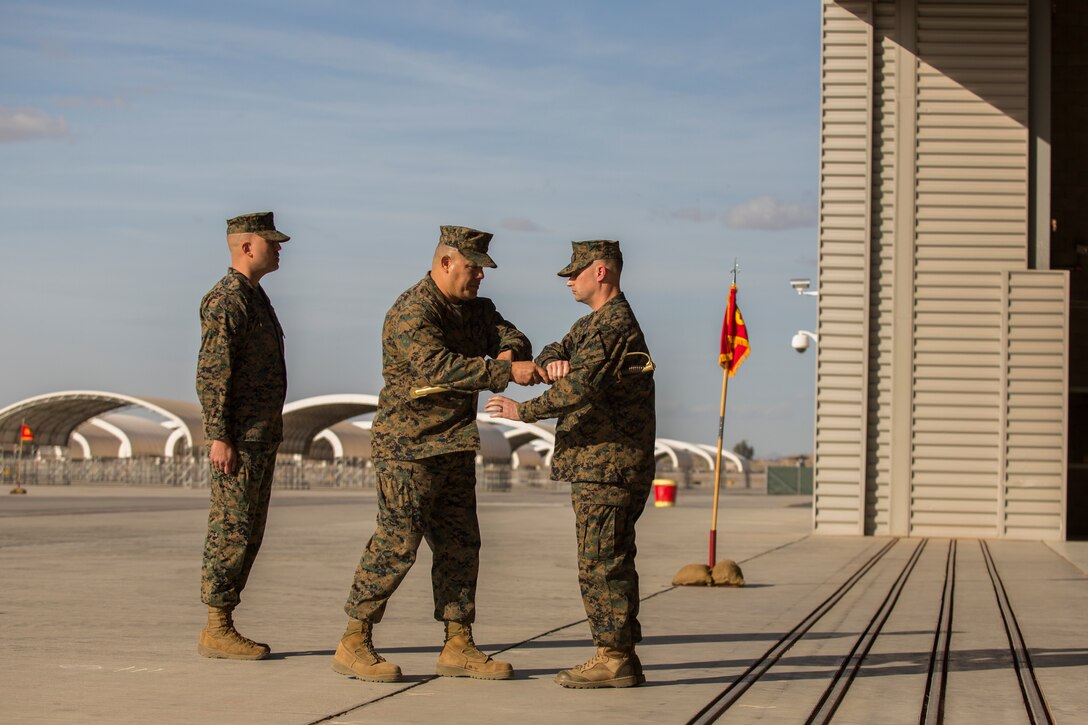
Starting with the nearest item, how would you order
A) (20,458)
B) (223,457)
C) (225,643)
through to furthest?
(223,457), (225,643), (20,458)

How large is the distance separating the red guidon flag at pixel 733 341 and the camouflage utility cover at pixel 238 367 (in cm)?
684

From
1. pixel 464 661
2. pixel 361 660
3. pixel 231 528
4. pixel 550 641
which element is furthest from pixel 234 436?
pixel 550 641

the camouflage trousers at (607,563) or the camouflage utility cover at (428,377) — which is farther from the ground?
the camouflage utility cover at (428,377)

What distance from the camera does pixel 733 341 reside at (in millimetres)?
13648

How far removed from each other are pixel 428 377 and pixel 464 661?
53.0 inches

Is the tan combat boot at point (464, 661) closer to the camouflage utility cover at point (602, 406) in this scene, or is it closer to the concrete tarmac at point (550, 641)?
the concrete tarmac at point (550, 641)

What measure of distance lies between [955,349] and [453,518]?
621 inches

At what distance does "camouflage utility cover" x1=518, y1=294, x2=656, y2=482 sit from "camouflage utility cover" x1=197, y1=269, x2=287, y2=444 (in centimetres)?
149

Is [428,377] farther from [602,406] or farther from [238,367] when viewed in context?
[238,367]

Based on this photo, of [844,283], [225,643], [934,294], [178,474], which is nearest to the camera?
[225,643]

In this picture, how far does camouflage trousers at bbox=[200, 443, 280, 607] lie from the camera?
714 centimetres

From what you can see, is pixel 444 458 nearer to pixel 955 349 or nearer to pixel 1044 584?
pixel 1044 584

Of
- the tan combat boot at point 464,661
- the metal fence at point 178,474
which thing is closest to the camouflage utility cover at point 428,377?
the tan combat boot at point 464,661

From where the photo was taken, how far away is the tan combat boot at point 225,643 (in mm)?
7184
